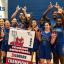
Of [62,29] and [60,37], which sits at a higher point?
[62,29]

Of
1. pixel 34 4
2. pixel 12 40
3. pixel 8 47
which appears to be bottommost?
pixel 8 47

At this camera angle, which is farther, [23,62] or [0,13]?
[0,13]

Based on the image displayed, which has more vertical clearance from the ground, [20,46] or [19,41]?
[19,41]

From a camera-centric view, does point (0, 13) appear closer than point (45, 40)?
No

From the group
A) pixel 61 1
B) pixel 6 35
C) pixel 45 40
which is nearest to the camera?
pixel 45 40

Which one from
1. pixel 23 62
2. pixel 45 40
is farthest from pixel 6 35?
pixel 45 40

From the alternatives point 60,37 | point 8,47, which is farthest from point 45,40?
point 8,47

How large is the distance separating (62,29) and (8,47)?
141 cm

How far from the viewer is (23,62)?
271 cm

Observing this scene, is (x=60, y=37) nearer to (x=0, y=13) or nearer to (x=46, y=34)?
(x=46, y=34)

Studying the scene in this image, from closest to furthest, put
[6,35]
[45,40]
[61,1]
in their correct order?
[45,40], [6,35], [61,1]

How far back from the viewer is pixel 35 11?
531 cm

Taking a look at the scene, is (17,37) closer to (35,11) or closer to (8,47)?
(8,47)

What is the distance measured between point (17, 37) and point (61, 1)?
3.35 meters
